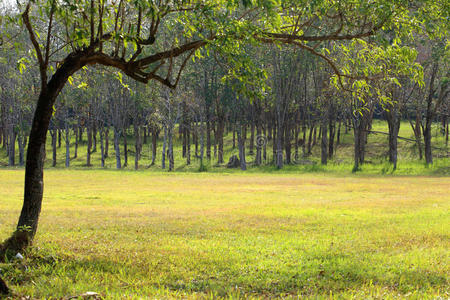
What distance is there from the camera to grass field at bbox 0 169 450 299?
281 inches

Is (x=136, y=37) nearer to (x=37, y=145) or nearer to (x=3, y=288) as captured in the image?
(x=37, y=145)

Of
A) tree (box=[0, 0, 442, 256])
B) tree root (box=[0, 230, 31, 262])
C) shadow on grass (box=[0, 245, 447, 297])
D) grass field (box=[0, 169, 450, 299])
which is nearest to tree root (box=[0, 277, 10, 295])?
grass field (box=[0, 169, 450, 299])

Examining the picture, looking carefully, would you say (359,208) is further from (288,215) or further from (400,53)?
(400,53)

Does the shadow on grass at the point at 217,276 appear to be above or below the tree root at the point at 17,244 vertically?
below

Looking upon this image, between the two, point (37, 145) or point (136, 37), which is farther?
point (37, 145)

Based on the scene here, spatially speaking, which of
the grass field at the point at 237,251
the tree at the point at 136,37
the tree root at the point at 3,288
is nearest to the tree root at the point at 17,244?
the tree at the point at 136,37

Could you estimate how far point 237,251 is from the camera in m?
9.63

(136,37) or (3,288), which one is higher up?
(136,37)

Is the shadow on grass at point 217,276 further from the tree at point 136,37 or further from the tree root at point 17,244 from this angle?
the tree at point 136,37

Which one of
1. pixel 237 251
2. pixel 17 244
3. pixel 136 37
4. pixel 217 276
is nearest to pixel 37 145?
pixel 17 244

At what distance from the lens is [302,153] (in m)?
65.2

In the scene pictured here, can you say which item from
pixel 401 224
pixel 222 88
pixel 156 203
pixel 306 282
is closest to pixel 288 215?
pixel 401 224

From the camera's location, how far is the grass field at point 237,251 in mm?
7137

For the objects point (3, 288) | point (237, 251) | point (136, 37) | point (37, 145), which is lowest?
point (237, 251)
